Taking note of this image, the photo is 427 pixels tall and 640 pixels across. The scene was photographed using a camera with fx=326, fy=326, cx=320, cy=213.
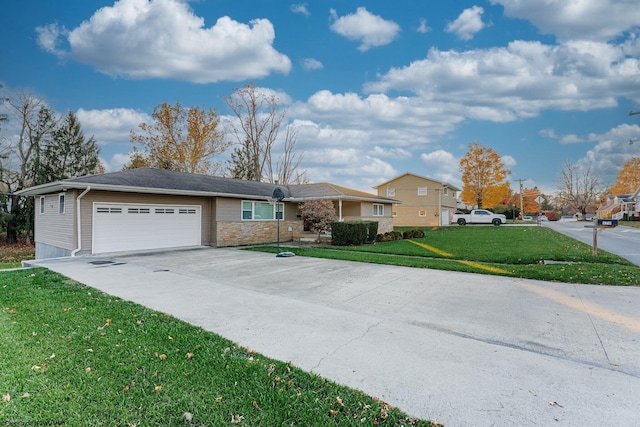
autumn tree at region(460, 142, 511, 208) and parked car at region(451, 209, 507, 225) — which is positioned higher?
autumn tree at region(460, 142, 511, 208)

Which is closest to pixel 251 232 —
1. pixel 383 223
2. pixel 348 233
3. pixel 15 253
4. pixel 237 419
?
pixel 348 233

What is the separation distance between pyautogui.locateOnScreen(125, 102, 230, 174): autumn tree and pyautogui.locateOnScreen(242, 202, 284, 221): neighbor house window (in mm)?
13238

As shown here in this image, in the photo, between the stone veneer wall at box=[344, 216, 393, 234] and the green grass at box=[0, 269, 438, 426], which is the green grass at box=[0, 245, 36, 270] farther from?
the stone veneer wall at box=[344, 216, 393, 234]

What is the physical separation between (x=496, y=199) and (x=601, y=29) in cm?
2871

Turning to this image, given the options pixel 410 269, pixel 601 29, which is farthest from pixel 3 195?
pixel 601 29

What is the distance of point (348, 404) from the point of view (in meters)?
2.50

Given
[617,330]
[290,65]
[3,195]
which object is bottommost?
[617,330]

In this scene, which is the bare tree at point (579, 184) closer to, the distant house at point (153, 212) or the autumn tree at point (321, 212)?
the distant house at point (153, 212)

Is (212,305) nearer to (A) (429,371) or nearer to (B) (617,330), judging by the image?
(A) (429,371)

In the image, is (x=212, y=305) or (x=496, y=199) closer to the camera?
(x=212, y=305)

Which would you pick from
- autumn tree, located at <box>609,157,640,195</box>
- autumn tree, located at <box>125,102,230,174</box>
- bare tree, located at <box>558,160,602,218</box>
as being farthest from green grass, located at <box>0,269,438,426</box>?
autumn tree, located at <box>609,157,640,195</box>

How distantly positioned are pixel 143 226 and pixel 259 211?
5810mm

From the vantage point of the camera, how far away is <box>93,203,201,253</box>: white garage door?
478 inches

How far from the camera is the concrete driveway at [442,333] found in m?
2.59
